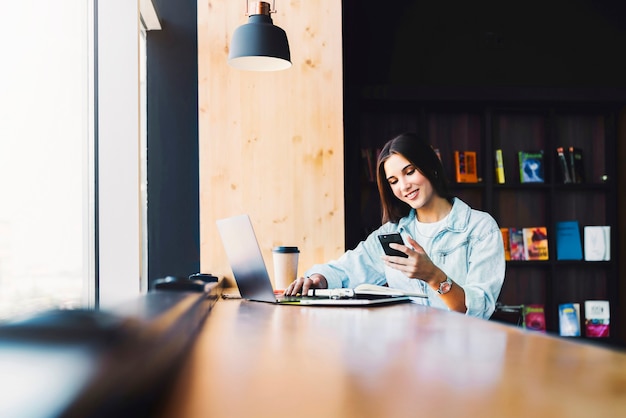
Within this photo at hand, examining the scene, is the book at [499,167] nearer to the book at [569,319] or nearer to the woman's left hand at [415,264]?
the book at [569,319]

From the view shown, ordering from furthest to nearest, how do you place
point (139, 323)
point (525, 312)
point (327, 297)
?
point (525, 312), point (327, 297), point (139, 323)

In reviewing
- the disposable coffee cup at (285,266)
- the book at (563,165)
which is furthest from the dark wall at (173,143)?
the book at (563,165)

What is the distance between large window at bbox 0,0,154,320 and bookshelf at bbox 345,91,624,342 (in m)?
2.05

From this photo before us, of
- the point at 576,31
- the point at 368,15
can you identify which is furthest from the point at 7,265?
the point at 576,31

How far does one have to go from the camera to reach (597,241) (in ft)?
17.1

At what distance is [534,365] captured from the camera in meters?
0.89

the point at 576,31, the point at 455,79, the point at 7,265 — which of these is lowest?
the point at 7,265

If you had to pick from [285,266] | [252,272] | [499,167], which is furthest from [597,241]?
[252,272]

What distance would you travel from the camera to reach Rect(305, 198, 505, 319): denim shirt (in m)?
2.52

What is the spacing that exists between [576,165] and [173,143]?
3297 millimetres

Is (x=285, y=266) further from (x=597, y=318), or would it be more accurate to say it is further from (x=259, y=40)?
(x=597, y=318)

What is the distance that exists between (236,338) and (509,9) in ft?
16.0

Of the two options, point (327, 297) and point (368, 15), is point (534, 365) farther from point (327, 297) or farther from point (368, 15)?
point (368, 15)

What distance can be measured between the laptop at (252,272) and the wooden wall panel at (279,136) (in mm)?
1265
